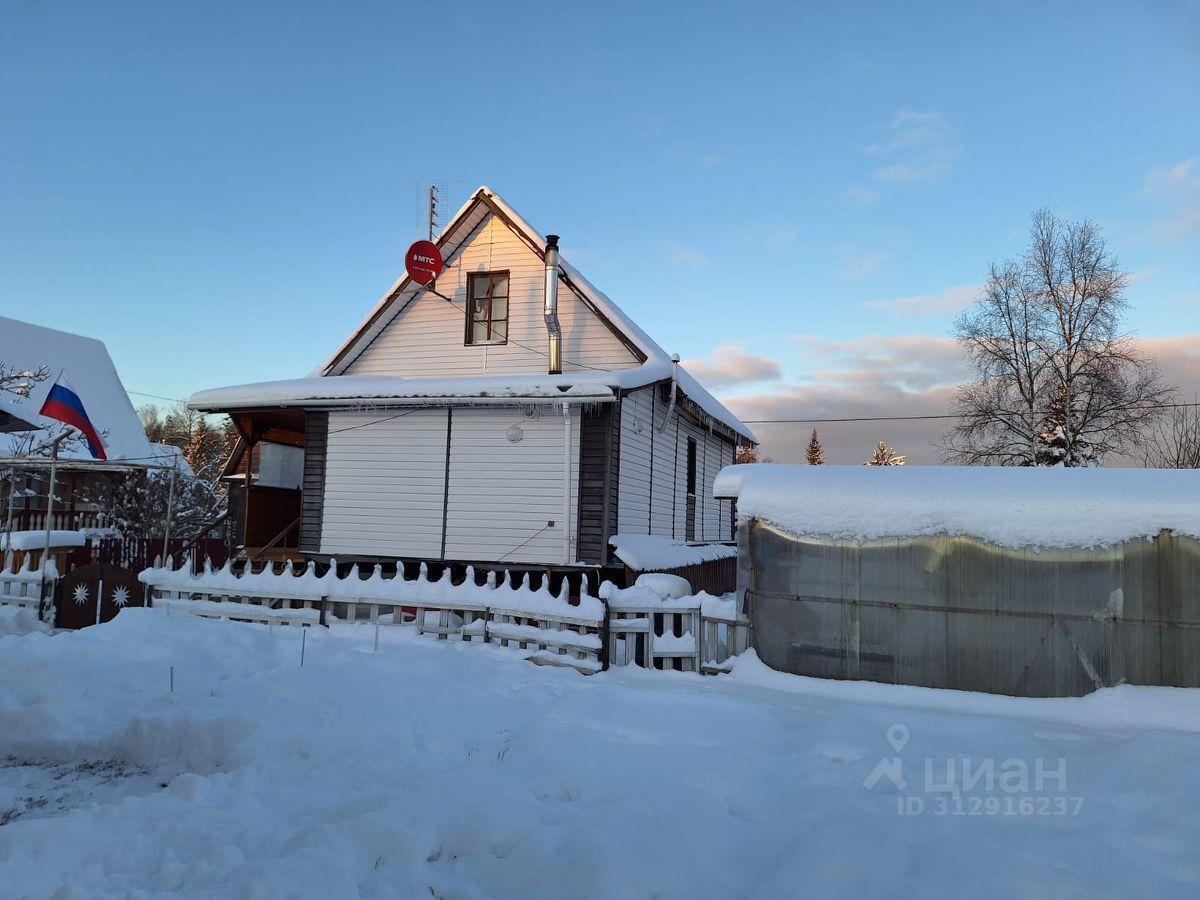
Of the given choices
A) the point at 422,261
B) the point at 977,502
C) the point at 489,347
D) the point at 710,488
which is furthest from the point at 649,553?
the point at 710,488

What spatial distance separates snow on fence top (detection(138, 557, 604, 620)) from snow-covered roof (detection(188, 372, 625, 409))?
3531mm

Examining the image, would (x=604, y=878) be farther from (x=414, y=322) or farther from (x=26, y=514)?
(x=26, y=514)

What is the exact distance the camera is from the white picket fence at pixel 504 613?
27.7 feet

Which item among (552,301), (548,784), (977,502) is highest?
(552,301)

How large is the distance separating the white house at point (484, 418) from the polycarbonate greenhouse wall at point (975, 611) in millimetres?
5427

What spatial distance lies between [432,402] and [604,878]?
1119cm

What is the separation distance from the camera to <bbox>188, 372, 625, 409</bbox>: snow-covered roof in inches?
501

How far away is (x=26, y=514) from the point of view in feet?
85.3

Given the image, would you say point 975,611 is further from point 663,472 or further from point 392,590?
point 663,472

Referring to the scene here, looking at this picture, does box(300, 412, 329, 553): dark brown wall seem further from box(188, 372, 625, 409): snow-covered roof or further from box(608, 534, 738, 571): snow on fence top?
box(608, 534, 738, 571): snow on fence top

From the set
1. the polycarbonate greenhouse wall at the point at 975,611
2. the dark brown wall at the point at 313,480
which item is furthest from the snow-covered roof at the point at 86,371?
the polycarbonate greenhouse wall at the point at 975,611

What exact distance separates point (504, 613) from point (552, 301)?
7957 millimetres

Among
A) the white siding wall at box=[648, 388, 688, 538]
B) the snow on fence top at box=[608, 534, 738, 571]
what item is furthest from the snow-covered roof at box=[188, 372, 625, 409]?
the white siding wall at box=[648, 388, 688, 538]

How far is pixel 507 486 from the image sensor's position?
47.0ft
